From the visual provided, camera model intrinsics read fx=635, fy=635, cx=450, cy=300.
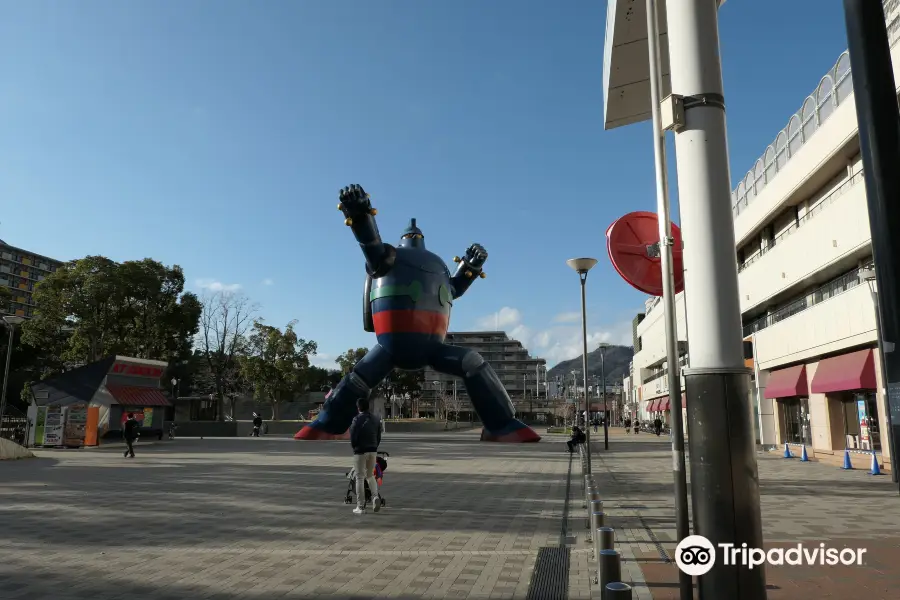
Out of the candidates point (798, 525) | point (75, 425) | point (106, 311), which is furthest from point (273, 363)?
point (798, 525)

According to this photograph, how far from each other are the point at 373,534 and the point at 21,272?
94658 millimetres

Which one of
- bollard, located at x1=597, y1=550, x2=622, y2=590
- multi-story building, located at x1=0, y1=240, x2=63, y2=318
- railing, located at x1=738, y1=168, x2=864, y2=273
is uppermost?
multi-story building, located at x1=0, y1=240, x2=63, y2=318

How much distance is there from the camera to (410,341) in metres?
19.2

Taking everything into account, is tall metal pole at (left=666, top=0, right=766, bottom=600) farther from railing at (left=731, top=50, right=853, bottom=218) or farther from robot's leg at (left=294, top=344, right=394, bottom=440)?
robot's leg at (left=294, top=344, right=394, bottom=440)

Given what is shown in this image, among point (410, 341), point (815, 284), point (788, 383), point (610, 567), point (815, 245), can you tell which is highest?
point (815, 245)

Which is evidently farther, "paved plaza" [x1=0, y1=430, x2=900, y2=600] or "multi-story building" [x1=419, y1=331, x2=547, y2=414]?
"multi-story building" [x1=419, y1=331, x2=547, y2=414]

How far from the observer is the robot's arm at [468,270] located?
21328 millimetres

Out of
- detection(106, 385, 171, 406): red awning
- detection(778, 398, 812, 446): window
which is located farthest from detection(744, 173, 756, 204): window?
detection(106, 385, 171, 406): red awning

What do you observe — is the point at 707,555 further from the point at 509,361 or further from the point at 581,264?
the point at 509,361

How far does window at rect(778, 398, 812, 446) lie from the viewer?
2349cm

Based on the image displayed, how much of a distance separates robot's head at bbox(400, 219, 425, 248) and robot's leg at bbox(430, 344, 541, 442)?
11.3ft

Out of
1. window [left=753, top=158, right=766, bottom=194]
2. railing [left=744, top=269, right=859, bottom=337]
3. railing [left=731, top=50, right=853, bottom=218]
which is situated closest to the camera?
railing [left=731, top=50, right=853, bottom=218]

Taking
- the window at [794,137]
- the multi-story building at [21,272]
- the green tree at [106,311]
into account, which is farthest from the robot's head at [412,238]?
the multi-story building at [21,272]

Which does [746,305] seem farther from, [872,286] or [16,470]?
[16,470]
